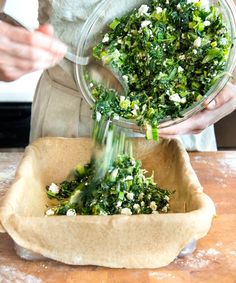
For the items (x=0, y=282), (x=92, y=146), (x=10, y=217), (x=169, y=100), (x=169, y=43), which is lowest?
(x=0, y=282)

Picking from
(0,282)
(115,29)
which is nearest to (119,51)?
(115,29)

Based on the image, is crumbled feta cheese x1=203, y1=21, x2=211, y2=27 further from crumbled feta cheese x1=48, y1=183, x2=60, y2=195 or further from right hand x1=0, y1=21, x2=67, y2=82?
crumbled feta cheese x1=48, y1=183, x2=60, y2=195

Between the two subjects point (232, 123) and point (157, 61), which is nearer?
point (157, 61)

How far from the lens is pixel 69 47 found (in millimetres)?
1123

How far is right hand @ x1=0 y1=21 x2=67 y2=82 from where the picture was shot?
0.83 metres

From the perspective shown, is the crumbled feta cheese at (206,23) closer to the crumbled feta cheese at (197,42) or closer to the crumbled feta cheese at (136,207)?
the crumbled feta cheese at (197,42)

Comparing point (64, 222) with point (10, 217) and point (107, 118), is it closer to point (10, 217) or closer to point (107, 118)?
point (10, 217)

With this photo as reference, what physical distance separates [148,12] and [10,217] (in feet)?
1.61

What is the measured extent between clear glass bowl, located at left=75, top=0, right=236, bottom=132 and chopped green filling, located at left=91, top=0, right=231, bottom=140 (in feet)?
0.04

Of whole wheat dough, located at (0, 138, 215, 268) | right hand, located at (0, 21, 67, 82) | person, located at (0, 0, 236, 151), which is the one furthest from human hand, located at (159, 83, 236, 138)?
right hand, located at (0, 21, 67, 82)

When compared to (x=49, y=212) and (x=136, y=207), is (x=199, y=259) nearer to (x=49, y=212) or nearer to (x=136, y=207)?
(x=136, y=207)

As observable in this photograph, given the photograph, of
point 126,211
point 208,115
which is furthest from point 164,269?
Answer: point 208,115

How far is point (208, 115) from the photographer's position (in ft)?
3.67

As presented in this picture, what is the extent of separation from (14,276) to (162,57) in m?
0.49
